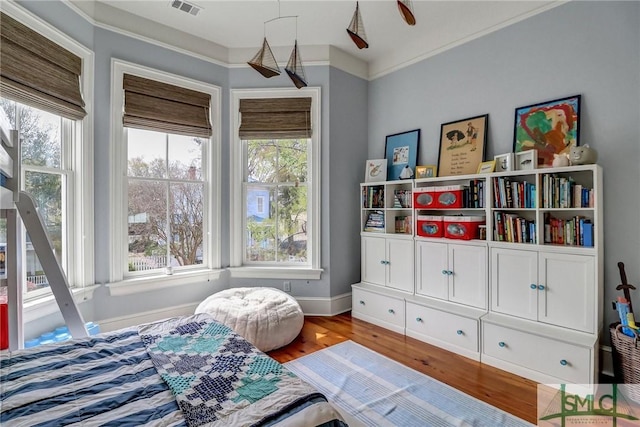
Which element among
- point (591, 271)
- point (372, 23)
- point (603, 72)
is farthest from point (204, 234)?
point (603, 72)

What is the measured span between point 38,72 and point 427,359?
11.6 feet

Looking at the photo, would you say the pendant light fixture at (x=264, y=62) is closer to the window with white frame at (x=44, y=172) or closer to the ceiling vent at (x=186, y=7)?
the ceiling vent at (x=186, y=7)

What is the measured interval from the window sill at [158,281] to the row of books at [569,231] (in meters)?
3.01

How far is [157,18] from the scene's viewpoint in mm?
2945

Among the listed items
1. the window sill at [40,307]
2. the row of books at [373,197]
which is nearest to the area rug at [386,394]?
the row of books at [373,197]

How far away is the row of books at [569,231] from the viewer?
2160mm

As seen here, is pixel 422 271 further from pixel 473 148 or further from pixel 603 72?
pixel 603 72

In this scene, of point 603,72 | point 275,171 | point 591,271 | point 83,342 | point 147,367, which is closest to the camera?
point 147,367

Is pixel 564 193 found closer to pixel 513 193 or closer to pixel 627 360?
pixel 513 193

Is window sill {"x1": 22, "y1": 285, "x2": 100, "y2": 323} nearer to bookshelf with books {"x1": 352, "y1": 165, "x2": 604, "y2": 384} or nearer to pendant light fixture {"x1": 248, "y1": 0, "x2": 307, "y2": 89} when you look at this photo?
pendant light fixture {"x1": 248, "y1": 0, "x2": 307, "y2": 89}

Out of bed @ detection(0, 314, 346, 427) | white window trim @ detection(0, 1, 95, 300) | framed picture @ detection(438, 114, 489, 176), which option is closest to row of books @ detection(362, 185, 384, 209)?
framed picture @ detection(438, 114, 489, 176)

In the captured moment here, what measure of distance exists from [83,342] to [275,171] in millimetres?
2407

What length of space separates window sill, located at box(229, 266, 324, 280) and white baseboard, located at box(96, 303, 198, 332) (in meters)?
0.55

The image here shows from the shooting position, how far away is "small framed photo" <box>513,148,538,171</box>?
7.95 ft
